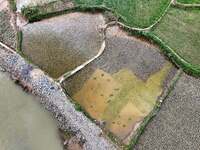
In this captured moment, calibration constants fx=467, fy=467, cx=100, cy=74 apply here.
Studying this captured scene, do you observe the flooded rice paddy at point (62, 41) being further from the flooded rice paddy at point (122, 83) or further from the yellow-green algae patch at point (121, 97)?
the yellow-green algae patch at point (121, 97)

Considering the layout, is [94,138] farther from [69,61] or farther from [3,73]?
[3,73]

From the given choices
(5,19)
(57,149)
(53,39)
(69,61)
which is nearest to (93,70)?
(69,61)

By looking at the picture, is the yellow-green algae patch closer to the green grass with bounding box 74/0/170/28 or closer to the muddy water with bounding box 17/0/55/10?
the green grass with bounding box 74/0/170/28

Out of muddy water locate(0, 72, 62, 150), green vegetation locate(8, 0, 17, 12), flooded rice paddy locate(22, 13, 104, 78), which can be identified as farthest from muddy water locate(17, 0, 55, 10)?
muddy water locate(0, 72, 62, 150)

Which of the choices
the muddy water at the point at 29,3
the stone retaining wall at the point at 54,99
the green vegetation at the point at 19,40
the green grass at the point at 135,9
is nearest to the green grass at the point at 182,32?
the green grass at the point at 135,9

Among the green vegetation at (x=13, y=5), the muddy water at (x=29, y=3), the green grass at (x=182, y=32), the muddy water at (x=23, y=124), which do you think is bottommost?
the muddy water at (x=23, y=124)

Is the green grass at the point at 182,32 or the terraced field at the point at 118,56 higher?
the green grass at the point at 182,32
